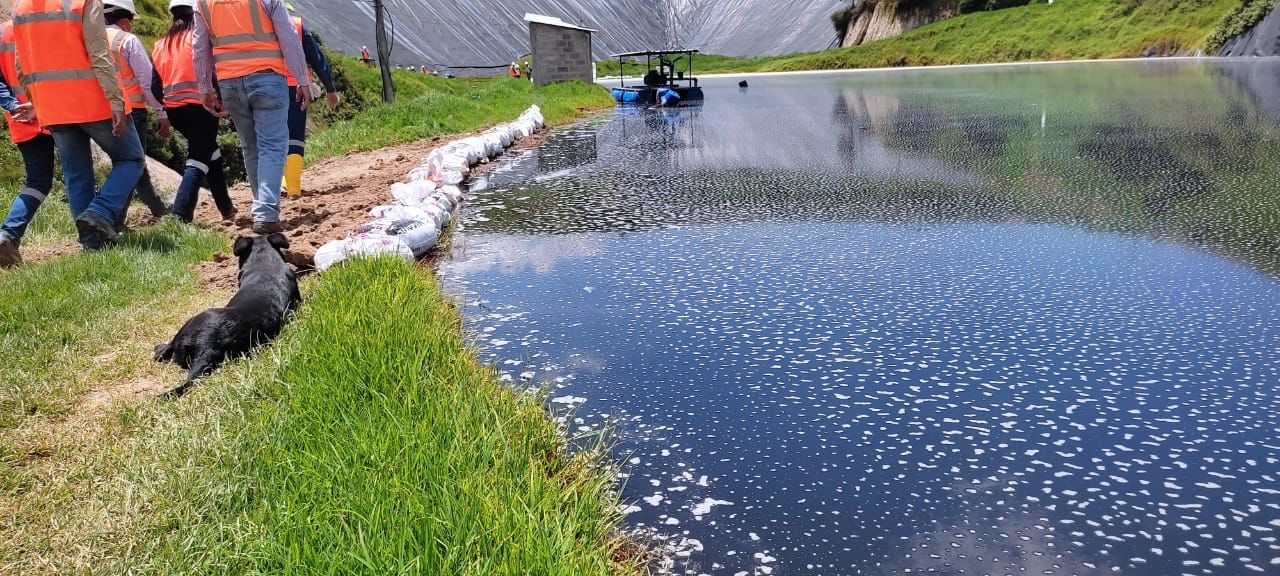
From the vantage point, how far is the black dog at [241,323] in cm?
333

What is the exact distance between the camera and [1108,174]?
705cm

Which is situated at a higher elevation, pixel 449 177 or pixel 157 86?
pixel 157 86

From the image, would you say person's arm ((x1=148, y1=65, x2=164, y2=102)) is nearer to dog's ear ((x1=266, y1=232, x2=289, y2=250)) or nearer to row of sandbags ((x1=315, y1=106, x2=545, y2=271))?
row of sandbags ((x1=315, y1=106, x2=545, y2=271))

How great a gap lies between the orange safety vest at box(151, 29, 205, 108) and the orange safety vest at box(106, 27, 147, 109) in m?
0.20

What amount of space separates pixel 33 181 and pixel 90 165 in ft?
1.31

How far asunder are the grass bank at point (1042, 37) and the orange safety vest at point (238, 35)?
40.4 meters

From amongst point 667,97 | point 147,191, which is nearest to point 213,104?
point 147,191

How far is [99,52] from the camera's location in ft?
17.1

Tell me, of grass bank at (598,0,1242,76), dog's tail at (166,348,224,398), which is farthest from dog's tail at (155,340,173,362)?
grass bank at (598,0,1242,76)

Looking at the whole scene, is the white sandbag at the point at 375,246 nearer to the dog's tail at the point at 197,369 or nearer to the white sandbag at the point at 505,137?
the dog's tail at the point at 197,369

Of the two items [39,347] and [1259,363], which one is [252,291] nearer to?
[39,347]

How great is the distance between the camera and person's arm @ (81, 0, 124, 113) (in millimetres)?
5156

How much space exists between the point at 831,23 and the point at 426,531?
7632cm

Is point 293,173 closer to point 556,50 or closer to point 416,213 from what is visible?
point 416,213
